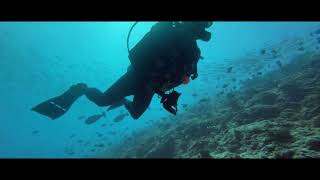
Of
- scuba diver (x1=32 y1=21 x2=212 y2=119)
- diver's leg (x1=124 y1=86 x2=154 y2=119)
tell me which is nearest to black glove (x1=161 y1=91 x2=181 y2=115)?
scuba diver (x1=32 y1=21 x2=212 y2=119)

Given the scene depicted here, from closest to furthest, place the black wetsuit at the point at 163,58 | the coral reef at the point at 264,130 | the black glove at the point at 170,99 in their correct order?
1. the black wetsuit at the point at 163,58
2. the black glove at the point at 170,99
3. the coral reef at the point at 264,130

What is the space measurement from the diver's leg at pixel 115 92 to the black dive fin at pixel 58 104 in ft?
1.30

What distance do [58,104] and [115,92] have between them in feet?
6.05

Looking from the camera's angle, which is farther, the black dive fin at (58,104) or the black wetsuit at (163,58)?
the black dive fin at (58,104)

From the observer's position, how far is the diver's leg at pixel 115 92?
757 centimetres

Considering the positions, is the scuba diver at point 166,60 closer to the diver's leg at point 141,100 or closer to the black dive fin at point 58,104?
the diver's leg at point 141,100

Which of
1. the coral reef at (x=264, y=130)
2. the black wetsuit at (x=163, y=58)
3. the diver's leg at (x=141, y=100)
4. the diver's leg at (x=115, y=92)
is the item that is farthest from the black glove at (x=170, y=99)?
the coral reef at (x=264, y=130)

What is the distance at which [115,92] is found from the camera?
793 centimetres
